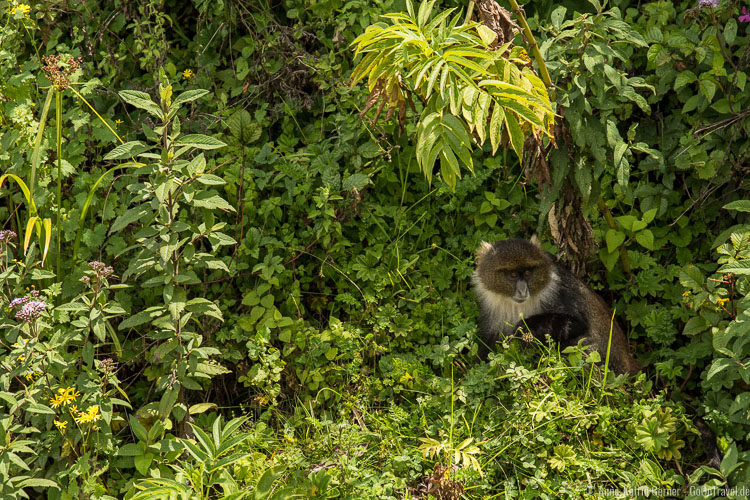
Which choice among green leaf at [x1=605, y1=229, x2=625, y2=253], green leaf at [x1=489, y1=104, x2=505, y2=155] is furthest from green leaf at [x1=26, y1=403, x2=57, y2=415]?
green leaf at [x1=605, y1=229, x2=625, y2=253]

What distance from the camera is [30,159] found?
215 inches

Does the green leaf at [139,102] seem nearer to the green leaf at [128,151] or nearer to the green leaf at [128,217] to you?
the green leaf at [128,151]

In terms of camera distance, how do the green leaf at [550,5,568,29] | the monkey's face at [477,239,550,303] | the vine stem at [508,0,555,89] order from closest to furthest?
1. the vine stem at [508,0,555,89]
2. the green leaf at [550,5,568,29]
3. the monkey's face at [477,239,550,303]

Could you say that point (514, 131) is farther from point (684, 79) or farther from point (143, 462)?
point (143, 462)

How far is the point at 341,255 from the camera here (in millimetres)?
5781

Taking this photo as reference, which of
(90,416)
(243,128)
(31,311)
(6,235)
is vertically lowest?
(90,416)

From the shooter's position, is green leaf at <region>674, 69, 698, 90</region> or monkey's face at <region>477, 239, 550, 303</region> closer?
green leaf at <region>674, 69, 698, 90</region>

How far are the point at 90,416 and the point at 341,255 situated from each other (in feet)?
7.38

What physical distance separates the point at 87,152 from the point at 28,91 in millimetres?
613

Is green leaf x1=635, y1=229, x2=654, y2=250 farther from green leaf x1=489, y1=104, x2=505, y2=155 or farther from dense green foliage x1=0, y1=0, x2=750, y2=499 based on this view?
green leaf x1=489, y1=104, x2=505, y2=155

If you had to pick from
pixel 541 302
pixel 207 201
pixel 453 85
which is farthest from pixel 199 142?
pixel 541 302

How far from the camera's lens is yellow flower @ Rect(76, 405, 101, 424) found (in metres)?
4.17

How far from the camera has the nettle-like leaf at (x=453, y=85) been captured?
12.3ft

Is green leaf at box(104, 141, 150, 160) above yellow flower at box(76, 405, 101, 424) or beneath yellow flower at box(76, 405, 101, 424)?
above
